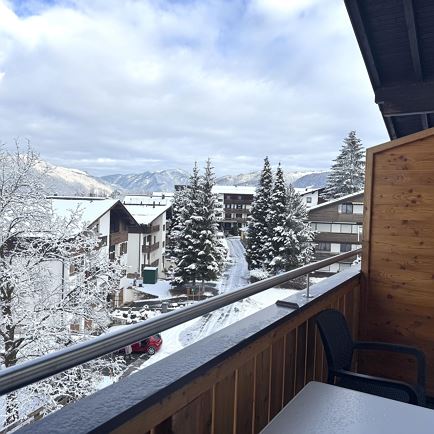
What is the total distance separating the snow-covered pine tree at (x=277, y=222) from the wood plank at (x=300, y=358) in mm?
15622

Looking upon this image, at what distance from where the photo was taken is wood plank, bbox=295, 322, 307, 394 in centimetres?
186

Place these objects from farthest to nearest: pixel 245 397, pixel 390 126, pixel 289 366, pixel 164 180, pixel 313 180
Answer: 1. pixel 164 180
2. pixel 313 180
3. pixel 390 126
4. pixel 289 366
5. pixel 245 397

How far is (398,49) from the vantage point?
3318 mm

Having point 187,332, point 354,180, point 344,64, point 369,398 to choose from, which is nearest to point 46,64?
point 344,64

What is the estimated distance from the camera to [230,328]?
1.41m

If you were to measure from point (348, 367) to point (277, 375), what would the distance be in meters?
0.65

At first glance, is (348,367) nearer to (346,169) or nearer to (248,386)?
(248,386)

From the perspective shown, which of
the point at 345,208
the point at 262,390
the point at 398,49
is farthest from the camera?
the point at 345,208

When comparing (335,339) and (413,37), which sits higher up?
(413,37)

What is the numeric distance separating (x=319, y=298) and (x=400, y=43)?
245 cm

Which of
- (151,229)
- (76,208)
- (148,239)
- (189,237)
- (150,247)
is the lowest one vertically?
(150,247)

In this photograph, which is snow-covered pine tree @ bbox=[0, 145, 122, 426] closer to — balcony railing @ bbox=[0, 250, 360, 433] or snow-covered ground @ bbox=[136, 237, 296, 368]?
snow-covered ground @ bbox=[136, 237, 296, 368]

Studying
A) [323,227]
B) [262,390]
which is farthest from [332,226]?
[262,390]

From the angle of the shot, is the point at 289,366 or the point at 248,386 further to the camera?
the point at 289,366
